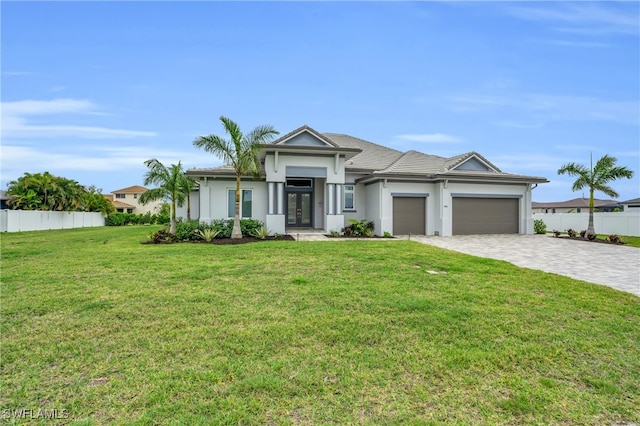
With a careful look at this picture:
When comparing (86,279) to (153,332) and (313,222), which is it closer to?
(153,332)

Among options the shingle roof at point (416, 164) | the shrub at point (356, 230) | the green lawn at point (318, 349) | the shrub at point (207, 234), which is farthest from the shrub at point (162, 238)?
the shingle roof at point (416, 164)

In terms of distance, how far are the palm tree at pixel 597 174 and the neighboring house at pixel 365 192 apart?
1.85 metres

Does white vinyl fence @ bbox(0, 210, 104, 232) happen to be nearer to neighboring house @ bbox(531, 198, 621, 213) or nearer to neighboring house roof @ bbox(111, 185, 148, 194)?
neighboring house roof @ bbox(111, 185, 148, 194)

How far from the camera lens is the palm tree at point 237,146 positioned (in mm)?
15156

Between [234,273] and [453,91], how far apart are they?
648 inches

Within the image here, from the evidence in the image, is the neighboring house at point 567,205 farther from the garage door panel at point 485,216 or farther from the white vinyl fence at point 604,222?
the garage door panel at point 485,216

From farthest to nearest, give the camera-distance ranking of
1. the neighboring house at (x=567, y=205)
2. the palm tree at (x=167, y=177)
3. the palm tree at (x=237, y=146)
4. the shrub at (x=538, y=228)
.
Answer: the neighboring house at (x=567, y=205) < the shrub at (x=538, y=228) < the palm tree at (x=167, y=177) < the palm tree at (x=237, y=146)

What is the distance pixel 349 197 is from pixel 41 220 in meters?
26.4

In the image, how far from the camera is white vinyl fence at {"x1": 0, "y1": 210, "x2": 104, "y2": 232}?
79.9ft

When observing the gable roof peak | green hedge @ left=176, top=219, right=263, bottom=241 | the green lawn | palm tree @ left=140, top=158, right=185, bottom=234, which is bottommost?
the green lawn

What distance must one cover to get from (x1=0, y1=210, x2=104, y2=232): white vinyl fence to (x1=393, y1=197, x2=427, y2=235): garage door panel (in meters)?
27.8

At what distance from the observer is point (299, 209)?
20750 mm

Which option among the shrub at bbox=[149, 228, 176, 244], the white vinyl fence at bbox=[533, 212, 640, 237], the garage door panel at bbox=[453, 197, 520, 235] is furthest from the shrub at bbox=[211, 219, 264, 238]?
the white vinyl fence at bbox=[533, 212, 640, 237]

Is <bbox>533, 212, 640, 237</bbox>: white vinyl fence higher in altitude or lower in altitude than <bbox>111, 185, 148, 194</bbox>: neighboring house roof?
lower
